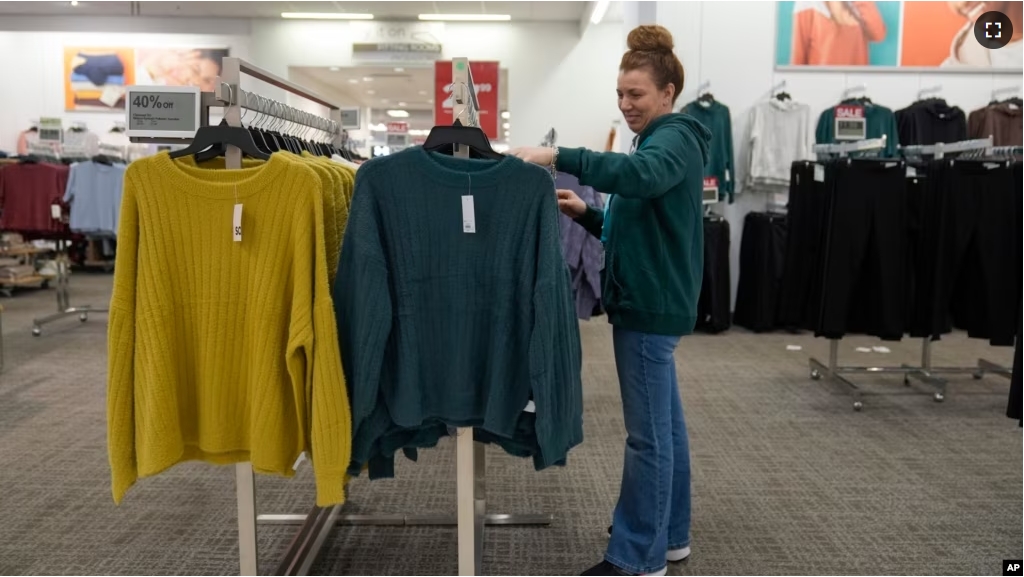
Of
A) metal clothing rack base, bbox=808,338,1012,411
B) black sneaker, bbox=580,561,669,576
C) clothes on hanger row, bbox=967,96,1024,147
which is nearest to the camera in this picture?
black sneaker, bbox=580,561,669,576

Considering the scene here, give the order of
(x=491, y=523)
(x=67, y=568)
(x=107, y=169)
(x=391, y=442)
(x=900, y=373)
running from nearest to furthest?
(x=391, y=442) → (x=67, y=568) → (x=491, y=523) → (x=900, y=373) → (x=107, y=169)

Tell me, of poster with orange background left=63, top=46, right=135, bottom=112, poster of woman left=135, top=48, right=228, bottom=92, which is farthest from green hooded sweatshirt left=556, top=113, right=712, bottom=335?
poster with orange background left=63, top=46, right=135, bottom=112

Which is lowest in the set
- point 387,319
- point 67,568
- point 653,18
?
point 67,568

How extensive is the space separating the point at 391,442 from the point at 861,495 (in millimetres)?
1999

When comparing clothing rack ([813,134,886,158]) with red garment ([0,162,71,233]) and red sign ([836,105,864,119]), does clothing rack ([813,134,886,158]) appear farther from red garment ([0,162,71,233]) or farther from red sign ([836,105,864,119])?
red garment ([0,162,71,233])

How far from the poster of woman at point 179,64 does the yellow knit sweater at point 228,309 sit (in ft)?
33.6

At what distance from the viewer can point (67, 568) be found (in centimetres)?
224

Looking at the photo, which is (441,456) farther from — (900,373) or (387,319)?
(900,373)

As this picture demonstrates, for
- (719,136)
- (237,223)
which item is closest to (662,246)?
(237,223)

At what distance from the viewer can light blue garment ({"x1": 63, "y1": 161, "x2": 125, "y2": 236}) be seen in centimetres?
640

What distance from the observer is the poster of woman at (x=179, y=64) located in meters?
10.8

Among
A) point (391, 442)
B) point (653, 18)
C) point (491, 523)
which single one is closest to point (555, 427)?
point (391, 442)

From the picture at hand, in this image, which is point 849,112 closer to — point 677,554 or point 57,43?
point 677,554

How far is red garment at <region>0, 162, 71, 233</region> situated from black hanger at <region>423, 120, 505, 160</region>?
6.10 m
